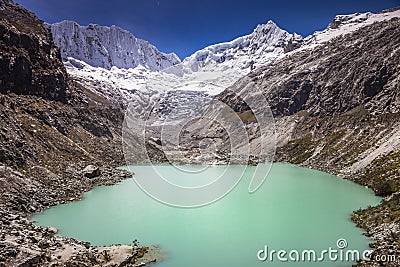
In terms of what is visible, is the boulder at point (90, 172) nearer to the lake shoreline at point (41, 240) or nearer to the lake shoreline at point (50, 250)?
the lake shoreline at point (41, 240)

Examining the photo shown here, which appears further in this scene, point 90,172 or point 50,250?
point 90,172

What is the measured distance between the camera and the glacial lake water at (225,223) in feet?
88.0

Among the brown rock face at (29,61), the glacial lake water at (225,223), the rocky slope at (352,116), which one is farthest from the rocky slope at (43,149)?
the rocky slope at (352,116)

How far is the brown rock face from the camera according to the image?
2800 inches

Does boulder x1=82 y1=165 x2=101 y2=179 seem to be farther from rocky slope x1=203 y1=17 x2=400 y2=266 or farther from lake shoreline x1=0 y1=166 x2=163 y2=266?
rocky slope x1=203 y1=17 x2=400 y2=266

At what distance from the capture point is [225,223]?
113 ft

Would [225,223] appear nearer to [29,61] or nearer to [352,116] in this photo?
[29,61]

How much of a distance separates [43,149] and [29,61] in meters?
33.6

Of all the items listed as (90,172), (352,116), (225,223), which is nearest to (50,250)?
(225,223)

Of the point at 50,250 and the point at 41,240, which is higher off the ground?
the point at 41,240

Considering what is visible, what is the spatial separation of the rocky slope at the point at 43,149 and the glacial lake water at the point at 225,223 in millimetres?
3012

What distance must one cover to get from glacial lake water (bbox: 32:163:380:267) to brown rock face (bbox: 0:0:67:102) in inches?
1476

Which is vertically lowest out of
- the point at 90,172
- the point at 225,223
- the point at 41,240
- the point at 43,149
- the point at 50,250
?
the point at 50,250

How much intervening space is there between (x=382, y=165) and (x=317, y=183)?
440 inches
